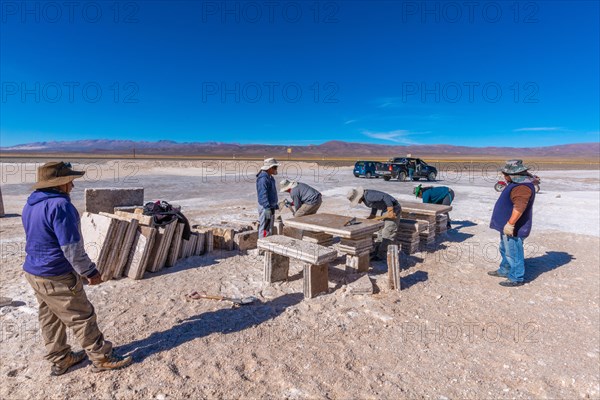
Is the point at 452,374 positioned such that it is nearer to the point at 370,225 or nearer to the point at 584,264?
the point at 370,225

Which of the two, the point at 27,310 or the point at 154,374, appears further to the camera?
the point at 27,310

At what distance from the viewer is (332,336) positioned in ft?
13.2

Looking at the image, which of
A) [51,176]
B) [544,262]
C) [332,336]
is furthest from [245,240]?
[544,262]

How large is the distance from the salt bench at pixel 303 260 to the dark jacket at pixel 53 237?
8.66 ft

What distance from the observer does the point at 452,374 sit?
3424 mm

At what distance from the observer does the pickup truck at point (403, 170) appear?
26.3 metres

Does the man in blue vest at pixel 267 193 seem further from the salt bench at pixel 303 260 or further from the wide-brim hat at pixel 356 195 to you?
the wide-brim hat at pixel 356 195

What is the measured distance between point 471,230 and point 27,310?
9511mm

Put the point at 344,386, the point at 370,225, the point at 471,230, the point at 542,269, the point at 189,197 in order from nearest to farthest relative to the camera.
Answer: the point at 344,386, the point at 370,225, the point at 542,269, the point at 471,230, the point at 189,197

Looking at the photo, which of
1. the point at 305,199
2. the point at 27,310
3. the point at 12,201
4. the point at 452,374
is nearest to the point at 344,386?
the point at 452,374

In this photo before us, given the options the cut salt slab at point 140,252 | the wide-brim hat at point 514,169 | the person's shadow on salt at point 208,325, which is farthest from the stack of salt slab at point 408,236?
the cut salt slab at point 140,252

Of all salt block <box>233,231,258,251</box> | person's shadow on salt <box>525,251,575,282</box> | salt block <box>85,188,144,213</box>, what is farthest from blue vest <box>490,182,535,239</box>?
salt block <box>85,188,144,213</box>

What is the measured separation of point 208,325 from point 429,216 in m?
5.72

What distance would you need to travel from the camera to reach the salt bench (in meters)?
4.93
